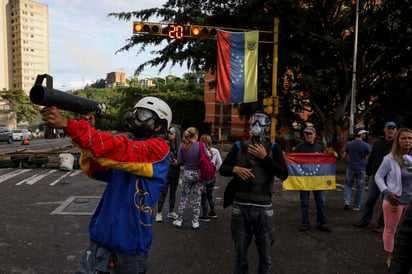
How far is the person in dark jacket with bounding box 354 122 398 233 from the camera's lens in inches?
242

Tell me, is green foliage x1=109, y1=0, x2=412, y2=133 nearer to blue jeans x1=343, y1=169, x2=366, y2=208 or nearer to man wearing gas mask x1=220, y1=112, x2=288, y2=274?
blue jeans x1=343, y1=169, x2=366, y2=208

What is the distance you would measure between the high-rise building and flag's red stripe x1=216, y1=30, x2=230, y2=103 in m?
101

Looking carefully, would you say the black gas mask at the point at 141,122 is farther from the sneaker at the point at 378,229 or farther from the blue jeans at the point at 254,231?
the sneaker at the point at 378,229

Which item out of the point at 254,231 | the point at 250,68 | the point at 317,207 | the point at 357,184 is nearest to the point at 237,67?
the point at 250,68

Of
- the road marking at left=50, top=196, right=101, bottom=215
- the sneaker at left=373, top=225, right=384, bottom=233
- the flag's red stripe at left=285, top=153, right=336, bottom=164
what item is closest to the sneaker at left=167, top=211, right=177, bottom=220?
the road marking at left=50, top=196, right=101, bottom=215

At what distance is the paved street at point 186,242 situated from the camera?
182 inches

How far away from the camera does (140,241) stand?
228cm

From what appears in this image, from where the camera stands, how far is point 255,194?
3664 mm

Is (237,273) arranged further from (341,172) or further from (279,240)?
(341,172)

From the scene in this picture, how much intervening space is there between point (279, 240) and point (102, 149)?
4575mm

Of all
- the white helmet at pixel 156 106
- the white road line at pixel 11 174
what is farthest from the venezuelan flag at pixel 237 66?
the white helmet at pixel 156 106

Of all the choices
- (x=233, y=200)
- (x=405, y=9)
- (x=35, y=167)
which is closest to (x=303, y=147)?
(x=233, y=200)

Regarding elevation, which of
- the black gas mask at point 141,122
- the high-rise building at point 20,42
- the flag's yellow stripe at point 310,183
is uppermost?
the high-rise building at point 20,42

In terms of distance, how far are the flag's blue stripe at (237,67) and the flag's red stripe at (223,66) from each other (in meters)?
0.13
